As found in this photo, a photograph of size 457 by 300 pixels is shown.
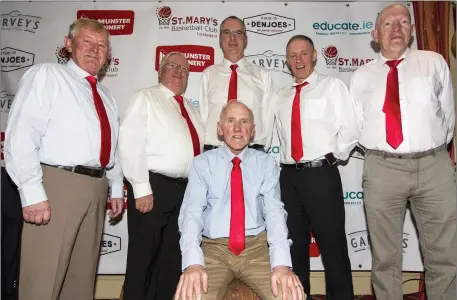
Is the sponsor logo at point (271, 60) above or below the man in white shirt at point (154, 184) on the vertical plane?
above

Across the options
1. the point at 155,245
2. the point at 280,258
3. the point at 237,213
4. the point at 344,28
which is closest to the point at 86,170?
the point at 155,245

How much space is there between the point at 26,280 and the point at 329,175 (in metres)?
2.01

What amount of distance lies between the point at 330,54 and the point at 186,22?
4.67ft

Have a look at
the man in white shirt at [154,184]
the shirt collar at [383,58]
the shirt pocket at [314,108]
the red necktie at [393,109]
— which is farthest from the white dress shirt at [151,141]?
the shirt collar at [383,58]

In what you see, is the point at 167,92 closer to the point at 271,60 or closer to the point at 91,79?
the point at 91,79

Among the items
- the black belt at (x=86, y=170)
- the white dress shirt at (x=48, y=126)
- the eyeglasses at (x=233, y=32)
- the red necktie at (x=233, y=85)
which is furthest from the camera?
the eyeglasses at (x=233, y=32)

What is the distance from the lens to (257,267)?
6.95ft

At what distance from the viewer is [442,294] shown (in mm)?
2662

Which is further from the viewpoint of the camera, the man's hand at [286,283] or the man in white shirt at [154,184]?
the man in white shirt at [154,184]

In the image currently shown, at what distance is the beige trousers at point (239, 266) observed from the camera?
2029 mm

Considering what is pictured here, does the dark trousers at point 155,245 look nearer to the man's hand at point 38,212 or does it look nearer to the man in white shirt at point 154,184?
the man in white shirt at point 154,184

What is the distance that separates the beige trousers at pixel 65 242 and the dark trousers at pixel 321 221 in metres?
1.34

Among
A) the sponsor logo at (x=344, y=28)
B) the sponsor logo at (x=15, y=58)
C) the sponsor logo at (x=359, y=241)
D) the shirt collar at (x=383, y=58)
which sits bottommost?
the sponsor logo at (x=359, y=241)

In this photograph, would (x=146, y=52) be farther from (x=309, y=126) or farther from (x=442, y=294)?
(x=442, y=294)
